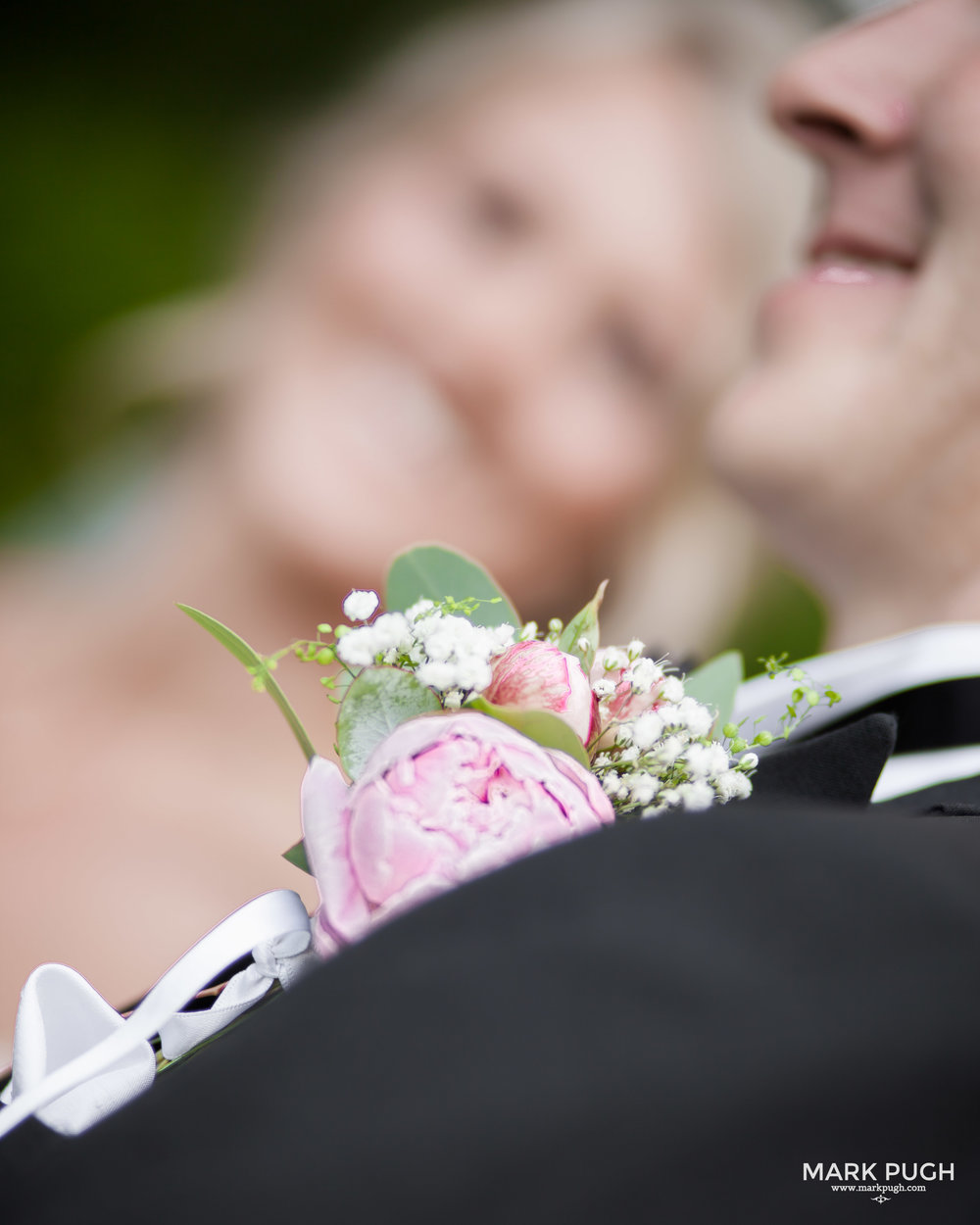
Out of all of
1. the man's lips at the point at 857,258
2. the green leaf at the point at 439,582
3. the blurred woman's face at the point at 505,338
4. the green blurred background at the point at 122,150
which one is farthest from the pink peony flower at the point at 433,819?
the green blurred background at the point at 122,150

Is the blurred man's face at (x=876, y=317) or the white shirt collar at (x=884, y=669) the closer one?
the white shirt collar at (x=884, y=669)

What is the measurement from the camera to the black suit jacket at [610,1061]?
274 mm

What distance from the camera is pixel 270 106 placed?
8.16 feet

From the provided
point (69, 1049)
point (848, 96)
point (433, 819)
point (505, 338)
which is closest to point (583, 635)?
point (433, 819)

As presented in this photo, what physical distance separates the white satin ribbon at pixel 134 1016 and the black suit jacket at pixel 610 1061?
0.05 m

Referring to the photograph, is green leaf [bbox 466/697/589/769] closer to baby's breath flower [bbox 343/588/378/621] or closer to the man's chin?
baby's breath flower [bbox 343/588/378/621]

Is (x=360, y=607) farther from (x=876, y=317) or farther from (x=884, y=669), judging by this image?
(x=876, y=317)

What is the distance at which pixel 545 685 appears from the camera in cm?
40

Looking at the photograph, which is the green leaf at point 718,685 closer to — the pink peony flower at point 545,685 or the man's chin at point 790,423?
the pink peony flower at point 545,685

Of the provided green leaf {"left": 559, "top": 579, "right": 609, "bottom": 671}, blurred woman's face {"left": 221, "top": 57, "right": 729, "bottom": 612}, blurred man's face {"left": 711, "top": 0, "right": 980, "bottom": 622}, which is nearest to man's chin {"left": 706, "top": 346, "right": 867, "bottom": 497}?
blurred man's face {"left": 711, "top": 0, "right": 980, "bottom": 622}

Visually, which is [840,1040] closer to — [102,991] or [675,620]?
[102,991]

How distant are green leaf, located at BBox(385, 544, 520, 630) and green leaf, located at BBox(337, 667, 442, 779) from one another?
0.08 m

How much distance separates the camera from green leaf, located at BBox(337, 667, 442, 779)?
0.40 meters

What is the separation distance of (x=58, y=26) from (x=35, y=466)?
117 centimetres
